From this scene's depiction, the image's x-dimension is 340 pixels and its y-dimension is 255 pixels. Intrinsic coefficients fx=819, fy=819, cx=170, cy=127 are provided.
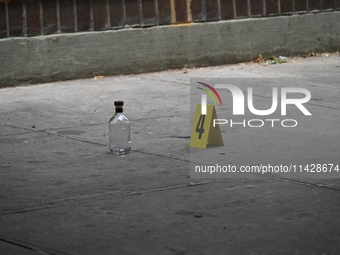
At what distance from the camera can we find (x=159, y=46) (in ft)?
41.3

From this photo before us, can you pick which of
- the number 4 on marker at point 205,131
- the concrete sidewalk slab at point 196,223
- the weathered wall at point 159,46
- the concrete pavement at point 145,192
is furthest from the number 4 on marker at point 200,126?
the weathered wall at point 159,46

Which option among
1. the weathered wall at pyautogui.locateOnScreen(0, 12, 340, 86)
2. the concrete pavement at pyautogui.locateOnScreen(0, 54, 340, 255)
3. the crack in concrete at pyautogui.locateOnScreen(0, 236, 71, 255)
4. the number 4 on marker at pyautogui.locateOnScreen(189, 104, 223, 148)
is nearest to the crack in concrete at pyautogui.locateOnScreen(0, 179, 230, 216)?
the concrete pavement at pyautogui.locateOnScreen(0, 54, 340, 255)

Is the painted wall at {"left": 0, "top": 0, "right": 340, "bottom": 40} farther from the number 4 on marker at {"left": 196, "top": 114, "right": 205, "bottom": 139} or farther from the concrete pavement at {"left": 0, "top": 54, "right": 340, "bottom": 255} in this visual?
the number 4 on marker at {"left": 196, "top": 114, "right": 205, "bottom": 139}

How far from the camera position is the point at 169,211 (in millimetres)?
5562

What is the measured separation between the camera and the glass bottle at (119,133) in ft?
24.7

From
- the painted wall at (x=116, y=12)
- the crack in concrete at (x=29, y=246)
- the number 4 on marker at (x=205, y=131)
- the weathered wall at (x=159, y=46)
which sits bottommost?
the crack in concrete at (x=29, y=246)

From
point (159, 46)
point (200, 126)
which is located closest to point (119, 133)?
point (200, 126)

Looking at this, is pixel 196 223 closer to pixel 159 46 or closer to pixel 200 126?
pixel 200 126

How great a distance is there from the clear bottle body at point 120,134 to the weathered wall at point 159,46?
4229 millimetres

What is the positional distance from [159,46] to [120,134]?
5140 mm

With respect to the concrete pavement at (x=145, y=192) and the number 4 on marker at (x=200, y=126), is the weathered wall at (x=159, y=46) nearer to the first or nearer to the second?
the concrete pavement at (x=145, y=192)

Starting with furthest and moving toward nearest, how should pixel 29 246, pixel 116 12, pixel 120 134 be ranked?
pixel 116 12 → pixel 120 134 → pixel 29 246

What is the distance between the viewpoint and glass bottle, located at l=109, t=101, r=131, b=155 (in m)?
7.53

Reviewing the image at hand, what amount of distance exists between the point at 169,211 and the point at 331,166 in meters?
1.82
